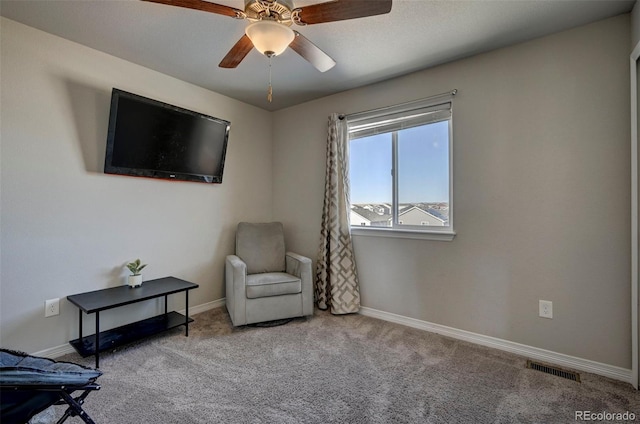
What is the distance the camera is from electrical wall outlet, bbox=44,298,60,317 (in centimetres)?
215

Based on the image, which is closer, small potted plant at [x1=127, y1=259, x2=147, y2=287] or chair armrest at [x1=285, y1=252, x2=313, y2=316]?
small potted plant at [x1=127, y1=259, x2=147, y2=287]

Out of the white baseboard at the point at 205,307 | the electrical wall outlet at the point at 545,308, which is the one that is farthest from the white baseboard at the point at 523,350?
the white baseboard at the point at 205,307

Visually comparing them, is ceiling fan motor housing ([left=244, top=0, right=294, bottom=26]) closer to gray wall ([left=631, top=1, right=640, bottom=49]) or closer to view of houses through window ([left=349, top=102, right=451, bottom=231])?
view of houses through window ([left=349, top=102, right=451, bottom=231])

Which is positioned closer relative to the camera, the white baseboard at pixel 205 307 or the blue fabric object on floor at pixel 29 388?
the blue fabric object on floor at pixel 29 388

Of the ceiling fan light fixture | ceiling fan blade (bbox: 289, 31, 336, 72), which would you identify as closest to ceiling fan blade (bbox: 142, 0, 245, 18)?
the ceiling fan light fixture

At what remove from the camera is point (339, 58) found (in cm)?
246

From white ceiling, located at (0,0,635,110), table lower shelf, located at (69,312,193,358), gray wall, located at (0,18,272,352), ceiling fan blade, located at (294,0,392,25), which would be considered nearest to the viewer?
ceiling fan blade, located at (294,0,392,25)

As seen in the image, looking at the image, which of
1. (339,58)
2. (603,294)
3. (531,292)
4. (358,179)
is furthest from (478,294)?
(339,58)

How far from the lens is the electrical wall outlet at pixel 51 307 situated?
2.15 m

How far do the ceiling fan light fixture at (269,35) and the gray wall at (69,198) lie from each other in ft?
5.57

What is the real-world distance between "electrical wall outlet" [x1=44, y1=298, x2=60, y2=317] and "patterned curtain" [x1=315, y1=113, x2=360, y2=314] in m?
2.21

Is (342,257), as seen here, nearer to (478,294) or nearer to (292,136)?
(478,294)

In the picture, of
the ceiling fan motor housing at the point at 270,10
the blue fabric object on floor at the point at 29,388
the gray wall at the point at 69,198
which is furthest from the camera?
the gray wall at the point at 69,198

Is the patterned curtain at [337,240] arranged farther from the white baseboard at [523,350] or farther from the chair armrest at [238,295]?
the chair armrest at [238,295]
